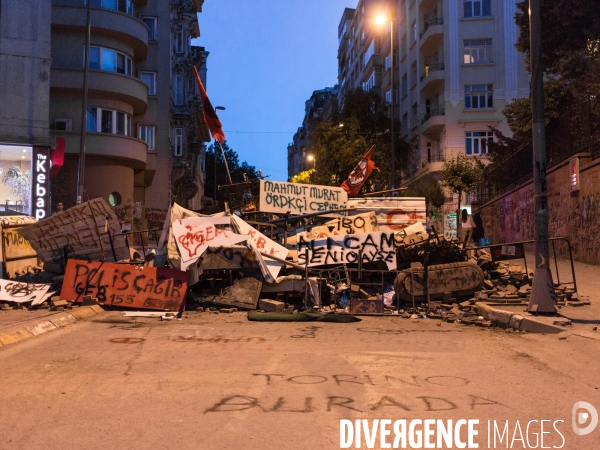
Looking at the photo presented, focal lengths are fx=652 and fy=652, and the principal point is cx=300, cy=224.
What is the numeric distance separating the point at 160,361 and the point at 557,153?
64.9ft

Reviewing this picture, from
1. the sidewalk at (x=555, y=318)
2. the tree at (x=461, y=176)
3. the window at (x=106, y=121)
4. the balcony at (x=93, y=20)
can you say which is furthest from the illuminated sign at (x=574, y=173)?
the balcony at (x=93, y=20)

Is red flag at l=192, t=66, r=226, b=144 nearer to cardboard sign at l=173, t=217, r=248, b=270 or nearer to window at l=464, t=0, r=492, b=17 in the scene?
cardboard sign at l=173, t=217, r=248, b=270

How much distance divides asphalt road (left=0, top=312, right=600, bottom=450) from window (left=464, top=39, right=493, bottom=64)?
37016 mm

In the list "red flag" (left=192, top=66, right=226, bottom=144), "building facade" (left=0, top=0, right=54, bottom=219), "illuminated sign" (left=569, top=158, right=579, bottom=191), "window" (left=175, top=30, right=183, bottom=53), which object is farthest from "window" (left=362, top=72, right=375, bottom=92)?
"red flag" (left=192, top=66, right=226, bottom=144)

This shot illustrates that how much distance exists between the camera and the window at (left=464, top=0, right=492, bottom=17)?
1710 inches

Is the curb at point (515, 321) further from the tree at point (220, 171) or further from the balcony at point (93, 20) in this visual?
the tree at point (220, 171)

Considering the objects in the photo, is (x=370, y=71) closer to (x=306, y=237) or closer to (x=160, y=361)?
(x=306, y=237)

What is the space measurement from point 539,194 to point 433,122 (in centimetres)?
3451

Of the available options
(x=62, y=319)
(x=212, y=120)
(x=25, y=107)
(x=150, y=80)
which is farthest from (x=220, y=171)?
(x=62, y=319)

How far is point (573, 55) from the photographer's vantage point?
87.0ft

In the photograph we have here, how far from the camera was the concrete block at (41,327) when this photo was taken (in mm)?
9648

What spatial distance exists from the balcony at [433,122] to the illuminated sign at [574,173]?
78.6 ft

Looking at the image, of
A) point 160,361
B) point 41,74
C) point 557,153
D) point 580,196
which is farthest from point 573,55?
point 160,361

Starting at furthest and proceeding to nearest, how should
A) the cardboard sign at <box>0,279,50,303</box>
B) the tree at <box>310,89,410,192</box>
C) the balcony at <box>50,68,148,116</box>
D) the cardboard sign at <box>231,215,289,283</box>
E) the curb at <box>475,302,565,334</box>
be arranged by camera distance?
the tree at <box>310,89,410,192</box>
the balcony at <box>50,68,148,116</box>
the cardboard sign at <box>231,215,289,283</box>
the cardboard sign at <box>0,279,50,303</box>
the curb at <box>475,302,565,334</box>
